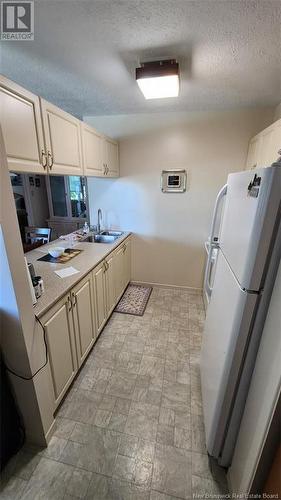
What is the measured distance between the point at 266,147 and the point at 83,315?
227cm

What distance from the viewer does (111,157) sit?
2.76m

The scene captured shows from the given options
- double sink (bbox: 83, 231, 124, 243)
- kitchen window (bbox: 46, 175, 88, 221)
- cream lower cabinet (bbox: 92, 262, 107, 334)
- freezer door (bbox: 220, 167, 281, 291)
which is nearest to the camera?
freezer door (bbox: 220, 167, 281, 291)

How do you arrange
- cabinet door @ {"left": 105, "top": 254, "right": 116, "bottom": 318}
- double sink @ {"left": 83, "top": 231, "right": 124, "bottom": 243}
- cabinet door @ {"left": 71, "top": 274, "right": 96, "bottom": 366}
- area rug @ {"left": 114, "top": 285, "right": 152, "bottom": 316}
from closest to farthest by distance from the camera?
1. cabinet door @ {"left": 71, "top": 274, "right": 96, "bottom": 366}
2. cabinet door @ {"left": 105, "top": 254, "right": 116, "bottom": 318}
3. area rug @ {"left": 114, "top": 285, "right": 152, "bottom": 316}
4. double sink @ {"left": 83, "top": 231, "right": 124, "bottom": 243}

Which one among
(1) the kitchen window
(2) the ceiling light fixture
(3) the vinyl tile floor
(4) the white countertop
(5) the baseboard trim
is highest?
(2) the ceiling light fixture

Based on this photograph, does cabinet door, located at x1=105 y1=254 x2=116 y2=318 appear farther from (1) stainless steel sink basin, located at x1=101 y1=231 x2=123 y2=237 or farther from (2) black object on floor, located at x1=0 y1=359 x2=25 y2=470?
(2) black object on floor, located at x1=0 y1=359 x2=25 y2=470

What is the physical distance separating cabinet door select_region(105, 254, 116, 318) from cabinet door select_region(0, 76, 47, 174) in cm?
117

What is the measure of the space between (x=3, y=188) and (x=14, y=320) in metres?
0.64

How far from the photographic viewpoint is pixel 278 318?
2.63 ft

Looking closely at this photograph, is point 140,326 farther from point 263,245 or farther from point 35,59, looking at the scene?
point 35,59

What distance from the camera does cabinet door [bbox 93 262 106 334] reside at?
202 centimetres

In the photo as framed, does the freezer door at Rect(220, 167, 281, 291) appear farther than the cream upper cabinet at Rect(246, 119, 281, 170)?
No

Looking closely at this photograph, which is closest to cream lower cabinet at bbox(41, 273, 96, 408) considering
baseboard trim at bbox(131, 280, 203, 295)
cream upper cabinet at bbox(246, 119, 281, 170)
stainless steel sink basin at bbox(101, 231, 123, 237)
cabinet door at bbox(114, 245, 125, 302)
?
cabinet door at bbox(114, 245, 125, 302)

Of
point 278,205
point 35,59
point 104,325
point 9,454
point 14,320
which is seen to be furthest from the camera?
point 104,325

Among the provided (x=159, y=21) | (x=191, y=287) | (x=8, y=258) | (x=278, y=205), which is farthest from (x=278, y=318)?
(x=191, y=287)
